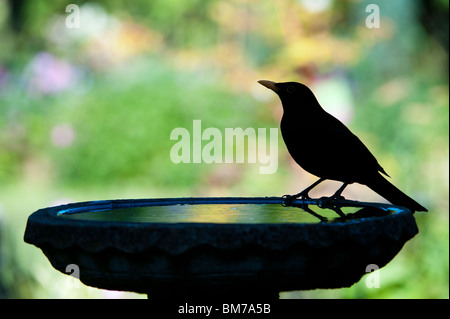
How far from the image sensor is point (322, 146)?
9.00 ft

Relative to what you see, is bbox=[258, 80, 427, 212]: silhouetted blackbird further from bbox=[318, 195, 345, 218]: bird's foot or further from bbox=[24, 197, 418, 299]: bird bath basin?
bbox=[24, 197, 418, 299]: bird bath basin

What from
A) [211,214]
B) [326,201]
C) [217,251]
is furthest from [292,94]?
[217,251]

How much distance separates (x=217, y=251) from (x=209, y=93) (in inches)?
273

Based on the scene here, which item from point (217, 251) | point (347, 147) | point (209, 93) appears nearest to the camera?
point (217, 251)

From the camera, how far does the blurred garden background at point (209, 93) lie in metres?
6.99

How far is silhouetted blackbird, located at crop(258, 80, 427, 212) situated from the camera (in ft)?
9.02

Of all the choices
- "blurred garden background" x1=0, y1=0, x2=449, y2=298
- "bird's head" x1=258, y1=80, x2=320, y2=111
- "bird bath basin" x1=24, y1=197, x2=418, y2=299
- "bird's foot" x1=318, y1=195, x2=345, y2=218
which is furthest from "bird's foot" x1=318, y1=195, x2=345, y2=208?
"blurred garden background" x1=0, y1=0, x2=449, y2=298

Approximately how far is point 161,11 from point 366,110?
461 cm

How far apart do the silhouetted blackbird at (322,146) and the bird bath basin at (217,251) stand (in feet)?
2.75

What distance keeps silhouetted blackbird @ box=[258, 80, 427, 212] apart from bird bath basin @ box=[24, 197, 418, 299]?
2.75 feet

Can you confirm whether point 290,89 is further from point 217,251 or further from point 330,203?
point 217,251

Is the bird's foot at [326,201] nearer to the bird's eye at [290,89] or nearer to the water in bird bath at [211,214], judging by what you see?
the water in bird bath at [211,214]

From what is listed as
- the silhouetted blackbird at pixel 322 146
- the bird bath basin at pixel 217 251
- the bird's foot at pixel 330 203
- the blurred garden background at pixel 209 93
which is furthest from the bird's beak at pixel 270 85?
the blurred garden background at pixel 209 93

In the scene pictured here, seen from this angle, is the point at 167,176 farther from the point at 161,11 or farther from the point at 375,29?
the point at 161,11
